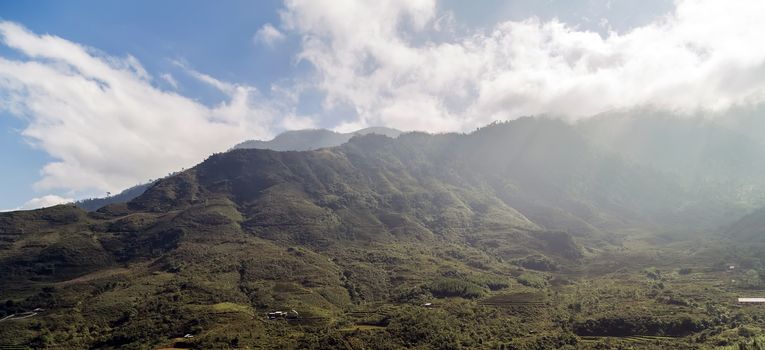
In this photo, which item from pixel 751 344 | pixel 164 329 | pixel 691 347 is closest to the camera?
pixel 751 344

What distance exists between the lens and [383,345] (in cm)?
17250

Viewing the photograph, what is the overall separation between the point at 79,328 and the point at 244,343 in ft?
269

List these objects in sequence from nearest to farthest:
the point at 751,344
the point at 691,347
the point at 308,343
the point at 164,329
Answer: the point at 751,344 < the point at 691,347 < the point at 308,343 < the point at 164,329

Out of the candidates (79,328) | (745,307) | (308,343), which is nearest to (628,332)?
(745,307)

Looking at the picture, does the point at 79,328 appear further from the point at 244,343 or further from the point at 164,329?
the point at 244,343

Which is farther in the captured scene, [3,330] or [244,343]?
[3,330]

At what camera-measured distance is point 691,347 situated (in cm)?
16225

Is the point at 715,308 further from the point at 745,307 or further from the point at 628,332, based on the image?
the point at 628,332

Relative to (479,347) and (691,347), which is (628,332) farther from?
(479,347)

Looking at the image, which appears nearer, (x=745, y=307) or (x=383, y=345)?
(x=383, y=345)

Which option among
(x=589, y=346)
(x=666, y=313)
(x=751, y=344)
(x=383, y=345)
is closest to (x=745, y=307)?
(x=666, y=313)

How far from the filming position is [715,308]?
198m

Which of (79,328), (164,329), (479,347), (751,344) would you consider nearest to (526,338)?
(479,347)

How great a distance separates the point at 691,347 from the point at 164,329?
202922 mm
